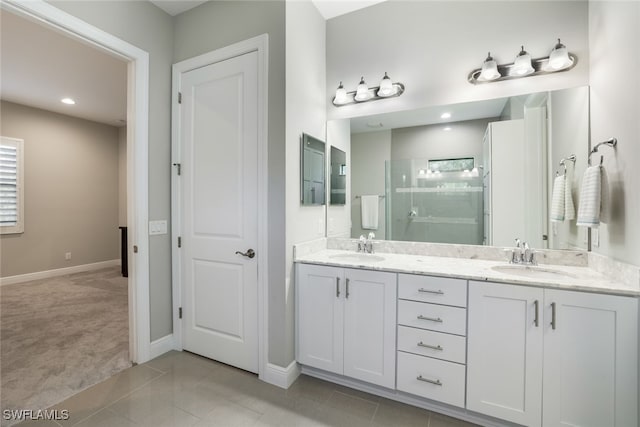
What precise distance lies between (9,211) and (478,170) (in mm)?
6376

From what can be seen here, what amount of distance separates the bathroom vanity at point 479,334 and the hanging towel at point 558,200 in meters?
0.25

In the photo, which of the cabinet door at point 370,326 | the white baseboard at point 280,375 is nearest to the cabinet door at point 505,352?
the cabinet door at point 370,326

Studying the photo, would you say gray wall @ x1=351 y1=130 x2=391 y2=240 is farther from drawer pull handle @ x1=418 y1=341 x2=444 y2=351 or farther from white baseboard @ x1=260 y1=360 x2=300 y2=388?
white baseboard @ x1=260 y1=360 x2=300 y2=388

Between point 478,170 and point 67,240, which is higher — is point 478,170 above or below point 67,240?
above

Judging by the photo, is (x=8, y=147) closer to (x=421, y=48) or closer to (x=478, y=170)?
(x=421, y=48)

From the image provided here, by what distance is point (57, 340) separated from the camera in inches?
99.4

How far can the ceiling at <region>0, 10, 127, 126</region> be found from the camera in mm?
2660

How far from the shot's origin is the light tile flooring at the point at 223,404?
1608mm

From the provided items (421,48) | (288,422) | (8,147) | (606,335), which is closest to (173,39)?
(421,48)

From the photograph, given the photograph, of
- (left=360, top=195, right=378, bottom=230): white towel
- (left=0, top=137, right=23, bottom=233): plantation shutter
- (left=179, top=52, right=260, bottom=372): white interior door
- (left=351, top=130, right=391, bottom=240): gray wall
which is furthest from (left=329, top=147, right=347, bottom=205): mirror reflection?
(left=0, top=137, right=23, bottom=233): plantation shutter

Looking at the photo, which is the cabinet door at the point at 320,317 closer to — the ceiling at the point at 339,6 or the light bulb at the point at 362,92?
the light bulb at the point at 362,92

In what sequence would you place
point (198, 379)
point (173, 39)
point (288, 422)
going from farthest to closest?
→ point (173, 39), point (198, 379), point (288, 422)

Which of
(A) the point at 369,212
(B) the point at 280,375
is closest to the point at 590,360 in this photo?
(A) the point at 369,212

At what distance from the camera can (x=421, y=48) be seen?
2.21 m
